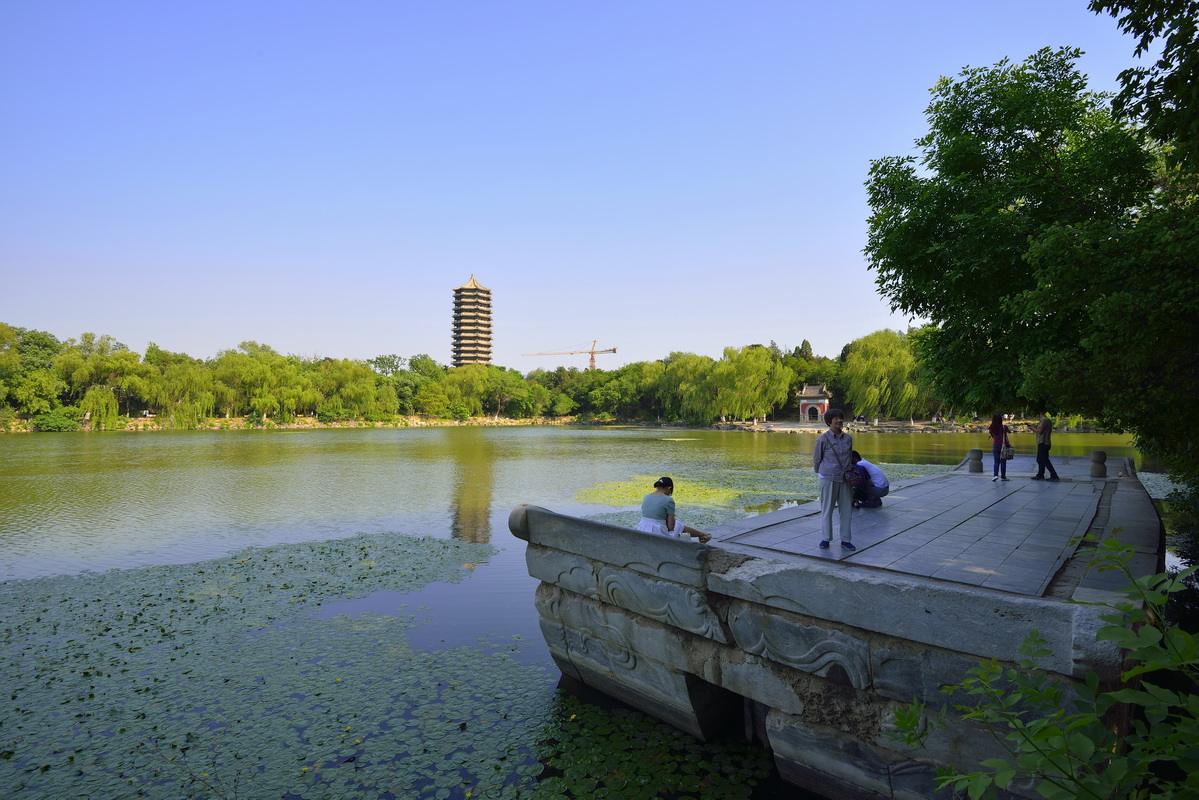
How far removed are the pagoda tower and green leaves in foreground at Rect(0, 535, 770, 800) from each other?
107 meters

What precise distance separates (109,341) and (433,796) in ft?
251

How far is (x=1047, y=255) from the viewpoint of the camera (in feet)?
14.8

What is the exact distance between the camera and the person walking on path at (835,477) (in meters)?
5.34

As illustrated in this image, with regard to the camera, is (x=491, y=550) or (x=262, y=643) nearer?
(x=262, y=643)

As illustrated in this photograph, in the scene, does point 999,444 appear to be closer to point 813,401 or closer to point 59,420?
point 813,401

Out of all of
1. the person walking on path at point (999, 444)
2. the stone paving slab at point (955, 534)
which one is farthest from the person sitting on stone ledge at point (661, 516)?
the person walking on path at point (999, 444)

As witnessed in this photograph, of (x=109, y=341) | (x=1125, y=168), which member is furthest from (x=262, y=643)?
(x=109, y=341)

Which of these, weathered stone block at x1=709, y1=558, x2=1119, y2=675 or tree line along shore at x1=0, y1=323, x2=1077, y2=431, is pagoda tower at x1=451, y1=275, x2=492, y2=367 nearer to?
tree line along shore at x1=0, y1=323, x2=1077, y2=431

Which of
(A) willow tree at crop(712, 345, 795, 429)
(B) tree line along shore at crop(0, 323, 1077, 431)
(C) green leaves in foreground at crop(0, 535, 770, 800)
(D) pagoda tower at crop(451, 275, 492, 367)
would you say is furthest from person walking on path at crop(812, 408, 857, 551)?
(D) pagoda tower at crop(451, 275, 492, 367)

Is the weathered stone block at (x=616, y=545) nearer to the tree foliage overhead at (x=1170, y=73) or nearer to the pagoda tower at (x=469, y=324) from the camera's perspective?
the tree foliage overhead at (x=1170, y=73)

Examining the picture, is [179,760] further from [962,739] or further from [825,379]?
[825,379]

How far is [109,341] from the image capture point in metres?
62.9

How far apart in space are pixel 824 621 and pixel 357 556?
8.76 metres

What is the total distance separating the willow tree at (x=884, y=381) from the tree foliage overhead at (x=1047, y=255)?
44734 mm
